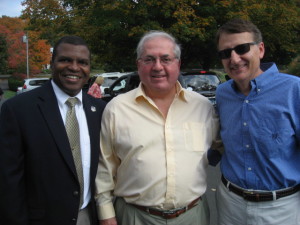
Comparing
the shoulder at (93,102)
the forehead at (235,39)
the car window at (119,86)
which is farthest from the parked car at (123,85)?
the forehead at (235,39)

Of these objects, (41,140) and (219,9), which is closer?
(41,140)

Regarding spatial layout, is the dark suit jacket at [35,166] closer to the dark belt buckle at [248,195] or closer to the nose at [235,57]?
the dark belt buckle at [248,195]

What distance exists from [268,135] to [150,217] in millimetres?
1016

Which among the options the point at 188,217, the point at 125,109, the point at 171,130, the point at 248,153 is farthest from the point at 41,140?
the point at 248,153

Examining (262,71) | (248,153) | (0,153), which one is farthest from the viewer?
(262,71)

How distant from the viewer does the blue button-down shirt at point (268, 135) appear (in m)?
2.03

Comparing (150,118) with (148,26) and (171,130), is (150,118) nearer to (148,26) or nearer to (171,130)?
(171,130)

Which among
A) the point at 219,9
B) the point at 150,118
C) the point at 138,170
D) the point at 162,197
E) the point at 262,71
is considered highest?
the point at 219,9

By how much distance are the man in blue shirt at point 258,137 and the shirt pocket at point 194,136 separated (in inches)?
7.4

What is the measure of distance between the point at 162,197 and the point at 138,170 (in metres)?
0.26

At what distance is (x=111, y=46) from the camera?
13266 mm

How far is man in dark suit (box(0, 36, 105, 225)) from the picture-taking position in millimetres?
1882

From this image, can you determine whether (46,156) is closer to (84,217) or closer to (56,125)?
(56,125)

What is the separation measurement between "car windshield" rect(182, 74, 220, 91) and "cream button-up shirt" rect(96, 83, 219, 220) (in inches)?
222
